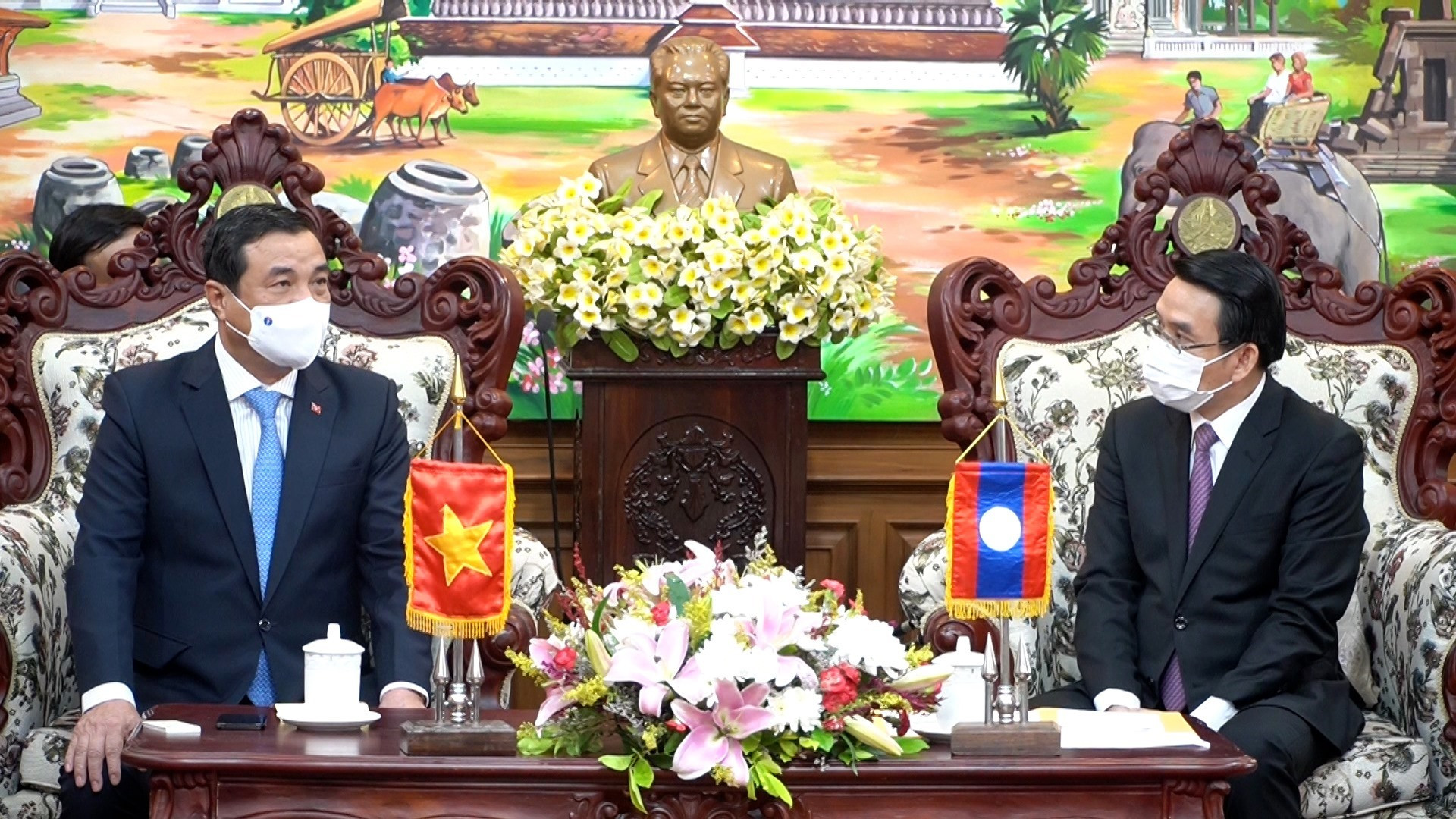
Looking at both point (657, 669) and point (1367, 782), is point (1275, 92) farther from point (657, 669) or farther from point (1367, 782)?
point (657, 669)

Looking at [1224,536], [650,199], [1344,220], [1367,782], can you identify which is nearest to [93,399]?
[650,199]

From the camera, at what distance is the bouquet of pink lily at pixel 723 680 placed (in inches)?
86.4

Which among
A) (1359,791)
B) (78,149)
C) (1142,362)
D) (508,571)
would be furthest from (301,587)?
(78,149)

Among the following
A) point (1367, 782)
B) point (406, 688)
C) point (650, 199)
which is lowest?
point (1367, 782)

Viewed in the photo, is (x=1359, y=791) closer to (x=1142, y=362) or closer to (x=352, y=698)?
(x=1142, y=362)

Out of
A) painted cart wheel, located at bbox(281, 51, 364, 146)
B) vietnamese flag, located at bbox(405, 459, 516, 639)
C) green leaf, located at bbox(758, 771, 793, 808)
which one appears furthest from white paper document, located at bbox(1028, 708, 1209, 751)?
painted cart wheel, located at bbox(281, 51, 364, 146)

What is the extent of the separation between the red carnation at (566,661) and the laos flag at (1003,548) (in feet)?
1.73

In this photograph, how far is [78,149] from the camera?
188 inches

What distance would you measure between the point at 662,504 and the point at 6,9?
2.38 meters

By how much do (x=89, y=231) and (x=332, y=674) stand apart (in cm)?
219

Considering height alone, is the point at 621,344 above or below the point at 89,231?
below

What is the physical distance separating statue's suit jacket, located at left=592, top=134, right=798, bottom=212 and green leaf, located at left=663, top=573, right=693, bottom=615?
1853mm

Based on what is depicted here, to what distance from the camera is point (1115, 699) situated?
10.1 ft

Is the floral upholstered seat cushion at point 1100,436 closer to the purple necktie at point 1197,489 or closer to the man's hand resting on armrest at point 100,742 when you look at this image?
the purple necktie at point 1197,489
